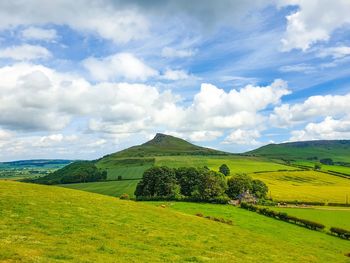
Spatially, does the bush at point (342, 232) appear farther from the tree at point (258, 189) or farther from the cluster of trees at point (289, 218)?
the tree at point (258, 189)

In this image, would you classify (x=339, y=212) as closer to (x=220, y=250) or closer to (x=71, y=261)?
(x=220, y=250)

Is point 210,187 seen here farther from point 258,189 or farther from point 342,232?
point 342,232

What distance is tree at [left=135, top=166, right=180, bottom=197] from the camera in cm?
13362

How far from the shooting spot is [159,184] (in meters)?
135

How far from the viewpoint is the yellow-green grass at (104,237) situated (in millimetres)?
25297

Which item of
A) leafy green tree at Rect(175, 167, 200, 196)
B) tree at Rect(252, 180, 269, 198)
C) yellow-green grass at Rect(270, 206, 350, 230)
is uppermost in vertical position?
leafy green tree at Rect(175, 167, 200, 196)

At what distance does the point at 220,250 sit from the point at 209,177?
100995 millimetres

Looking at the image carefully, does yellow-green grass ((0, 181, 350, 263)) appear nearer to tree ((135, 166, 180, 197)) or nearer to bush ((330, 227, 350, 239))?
bush ((330, 227, 350, 239))

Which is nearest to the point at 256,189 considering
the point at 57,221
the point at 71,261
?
the point at 57,221

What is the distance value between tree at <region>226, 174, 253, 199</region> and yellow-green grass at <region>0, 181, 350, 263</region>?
94.3 m

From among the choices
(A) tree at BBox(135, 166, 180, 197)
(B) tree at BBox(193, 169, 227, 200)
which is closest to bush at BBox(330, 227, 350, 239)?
(B) tree at BBox(193, 169, 227, 200)

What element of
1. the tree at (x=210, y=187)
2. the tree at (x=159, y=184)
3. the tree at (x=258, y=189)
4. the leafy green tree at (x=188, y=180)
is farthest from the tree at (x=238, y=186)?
the tree at (x=159, y=184)

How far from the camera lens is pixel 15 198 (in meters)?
44.5

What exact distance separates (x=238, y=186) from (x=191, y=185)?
1975cm
